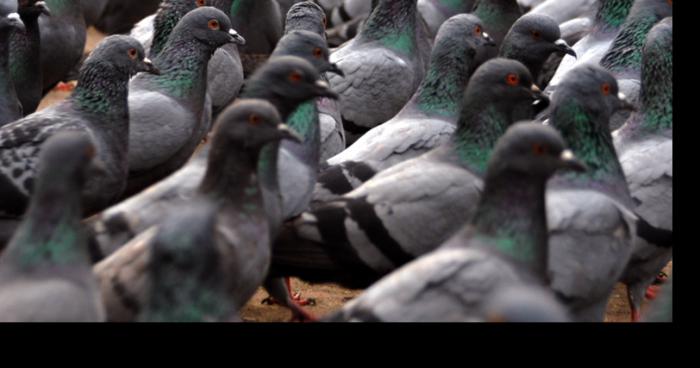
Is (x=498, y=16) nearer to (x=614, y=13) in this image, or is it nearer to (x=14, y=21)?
(x=614, y=13)

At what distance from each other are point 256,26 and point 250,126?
6.93 meters

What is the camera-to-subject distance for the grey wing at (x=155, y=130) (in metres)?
8.80

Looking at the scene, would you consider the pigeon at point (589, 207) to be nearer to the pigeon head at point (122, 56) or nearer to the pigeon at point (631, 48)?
the pigeon at point (631, 48)

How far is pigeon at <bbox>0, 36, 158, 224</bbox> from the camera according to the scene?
7.68 meters

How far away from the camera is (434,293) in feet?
16.8

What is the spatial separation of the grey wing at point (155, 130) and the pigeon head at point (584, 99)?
9.32ft

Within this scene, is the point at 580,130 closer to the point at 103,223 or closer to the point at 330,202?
the point at 330,202

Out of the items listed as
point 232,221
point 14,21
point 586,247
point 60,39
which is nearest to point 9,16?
point 14,21

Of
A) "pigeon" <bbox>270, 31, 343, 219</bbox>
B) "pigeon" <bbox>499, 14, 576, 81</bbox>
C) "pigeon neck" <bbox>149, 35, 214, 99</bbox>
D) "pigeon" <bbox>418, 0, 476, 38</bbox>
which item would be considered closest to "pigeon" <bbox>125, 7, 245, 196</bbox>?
"pigeon neck" <bbox>149, 35, 214, 99</bbox>

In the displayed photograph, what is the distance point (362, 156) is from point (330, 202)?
943 millimetres

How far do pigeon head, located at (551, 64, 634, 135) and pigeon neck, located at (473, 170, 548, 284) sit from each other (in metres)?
1.49

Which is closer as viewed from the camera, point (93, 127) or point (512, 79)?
point (512, 79)

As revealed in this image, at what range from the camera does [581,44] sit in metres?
10.5
